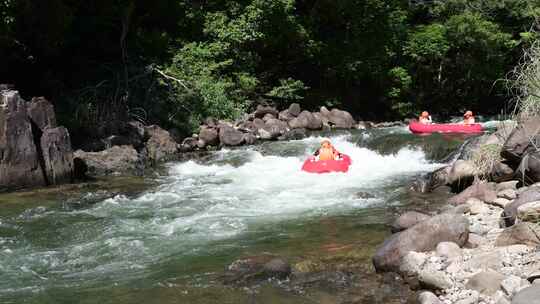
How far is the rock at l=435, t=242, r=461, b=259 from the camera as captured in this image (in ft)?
18.4

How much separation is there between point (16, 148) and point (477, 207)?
8.60 meters

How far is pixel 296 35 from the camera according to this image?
22.9m

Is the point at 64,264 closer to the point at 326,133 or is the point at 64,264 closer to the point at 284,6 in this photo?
the point at 326,133

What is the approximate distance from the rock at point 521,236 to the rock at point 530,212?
9 centimetres

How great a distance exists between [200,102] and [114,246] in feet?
38.6

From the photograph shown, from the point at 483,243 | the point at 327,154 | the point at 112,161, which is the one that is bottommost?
the point at 483,243

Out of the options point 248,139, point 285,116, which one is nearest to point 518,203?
point 248,139

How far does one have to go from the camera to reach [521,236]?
211 inches

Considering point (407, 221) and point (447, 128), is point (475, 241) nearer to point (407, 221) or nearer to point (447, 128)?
point (407, 221)

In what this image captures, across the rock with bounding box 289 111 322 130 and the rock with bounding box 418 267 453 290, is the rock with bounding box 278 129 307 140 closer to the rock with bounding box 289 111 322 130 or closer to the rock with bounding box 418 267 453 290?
the rock with bounding box 289 111 322 130

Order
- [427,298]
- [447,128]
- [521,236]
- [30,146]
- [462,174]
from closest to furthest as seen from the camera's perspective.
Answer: [427,298] < [521,236] < [462,174] < [30,146] < [447,128]

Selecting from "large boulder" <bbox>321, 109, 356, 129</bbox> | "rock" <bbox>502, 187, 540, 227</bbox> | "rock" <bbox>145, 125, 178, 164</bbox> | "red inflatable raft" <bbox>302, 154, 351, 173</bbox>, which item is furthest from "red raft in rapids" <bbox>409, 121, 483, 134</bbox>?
"rock" <bbox>502, 187, 540, 227</bbox>

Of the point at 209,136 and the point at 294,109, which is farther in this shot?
the point at 294,109

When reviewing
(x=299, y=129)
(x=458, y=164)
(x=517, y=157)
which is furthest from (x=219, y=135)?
(x=517, y=157)
